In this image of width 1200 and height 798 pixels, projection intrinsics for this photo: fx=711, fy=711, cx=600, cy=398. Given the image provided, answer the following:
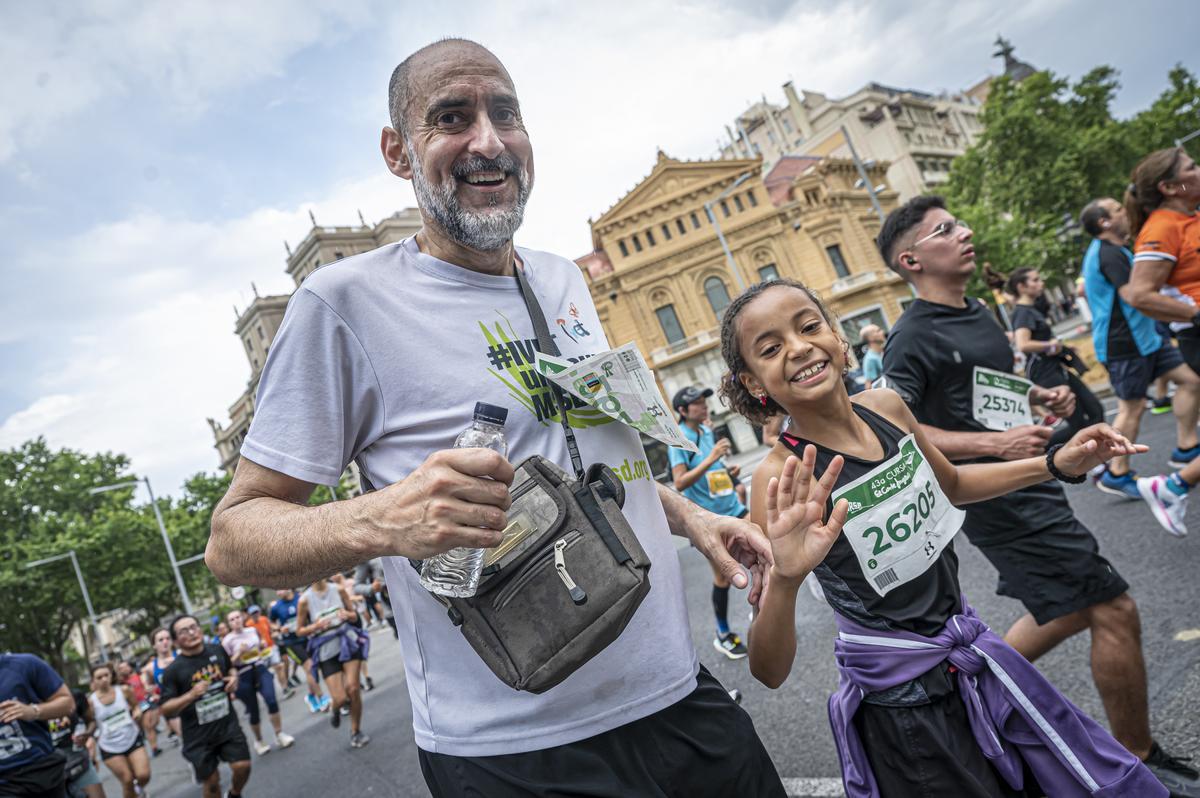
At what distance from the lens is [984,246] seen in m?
34.2

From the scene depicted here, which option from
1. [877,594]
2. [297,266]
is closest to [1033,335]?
[877,594]

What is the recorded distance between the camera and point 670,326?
42500 mm

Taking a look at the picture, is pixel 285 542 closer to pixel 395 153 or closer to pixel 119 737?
pixel 395 153

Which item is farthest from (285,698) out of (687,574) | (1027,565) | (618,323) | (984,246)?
(984,246)

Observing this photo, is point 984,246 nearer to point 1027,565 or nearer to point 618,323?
point 618,323

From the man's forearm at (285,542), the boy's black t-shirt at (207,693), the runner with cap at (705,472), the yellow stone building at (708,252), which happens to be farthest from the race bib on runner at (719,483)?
the yellow stone building at (708,252)

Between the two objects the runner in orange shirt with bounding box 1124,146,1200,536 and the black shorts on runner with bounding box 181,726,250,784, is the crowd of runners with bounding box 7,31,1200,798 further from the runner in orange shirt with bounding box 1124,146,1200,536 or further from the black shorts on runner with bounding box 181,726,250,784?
the black shorts on runner with bounding box 181,726,250,784

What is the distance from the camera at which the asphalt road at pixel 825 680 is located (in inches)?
127

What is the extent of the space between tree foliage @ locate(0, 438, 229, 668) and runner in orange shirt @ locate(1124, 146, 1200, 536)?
38688 mm

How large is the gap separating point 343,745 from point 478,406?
7.65m

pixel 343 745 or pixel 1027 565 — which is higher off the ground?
pixel 1027 565

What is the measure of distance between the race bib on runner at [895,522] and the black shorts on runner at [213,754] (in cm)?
658

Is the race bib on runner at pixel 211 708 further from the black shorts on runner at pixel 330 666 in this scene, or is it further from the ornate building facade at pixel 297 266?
the ornate building facade at pixel 297 266

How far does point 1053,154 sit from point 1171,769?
38.0 metres
